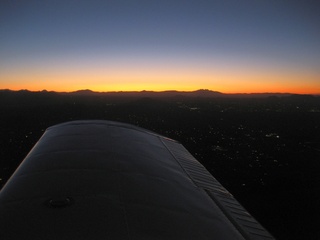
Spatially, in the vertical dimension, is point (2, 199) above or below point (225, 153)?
above

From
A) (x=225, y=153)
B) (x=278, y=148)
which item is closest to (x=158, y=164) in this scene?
(x=225, y=153)

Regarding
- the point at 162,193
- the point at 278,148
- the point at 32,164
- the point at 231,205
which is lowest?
the point at 278,148

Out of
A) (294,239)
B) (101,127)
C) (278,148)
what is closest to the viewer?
(101,127)

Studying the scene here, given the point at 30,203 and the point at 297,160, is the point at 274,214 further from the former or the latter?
the point at 297,160

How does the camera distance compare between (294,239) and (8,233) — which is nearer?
(8,233)

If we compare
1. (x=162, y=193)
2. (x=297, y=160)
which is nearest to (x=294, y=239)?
(x=162, y=193)

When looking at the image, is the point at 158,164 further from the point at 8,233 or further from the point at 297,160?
the point at 297,160

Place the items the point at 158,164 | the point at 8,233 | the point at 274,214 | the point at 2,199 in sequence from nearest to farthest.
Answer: the point at 8,233, the point at 2,199, the point at 158,164, the point at 274,214
